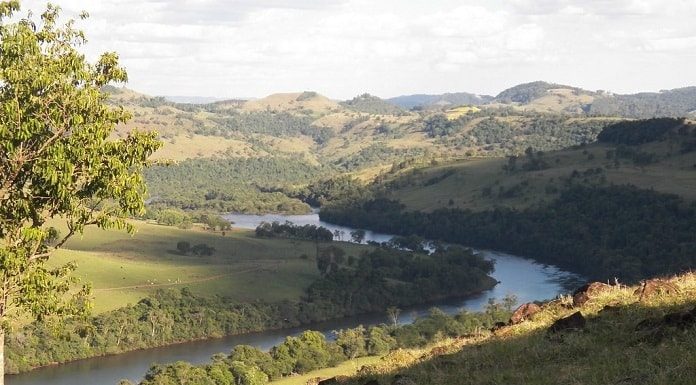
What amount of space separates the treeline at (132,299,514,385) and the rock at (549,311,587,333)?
6144 centimetres

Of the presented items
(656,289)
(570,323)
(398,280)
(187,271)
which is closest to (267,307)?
(187,271)

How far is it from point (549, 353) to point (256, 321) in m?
133

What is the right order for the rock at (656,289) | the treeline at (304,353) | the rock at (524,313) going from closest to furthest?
the rock at (656,289), the rock at (524,313), the treeline at (304,353)

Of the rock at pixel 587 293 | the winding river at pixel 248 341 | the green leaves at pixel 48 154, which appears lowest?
the winding river at pixel 248 341

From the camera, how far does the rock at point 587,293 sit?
22.4 m

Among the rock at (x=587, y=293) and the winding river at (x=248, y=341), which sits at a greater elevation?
the rock at (x=587, y=293)

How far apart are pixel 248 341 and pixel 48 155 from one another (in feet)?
397

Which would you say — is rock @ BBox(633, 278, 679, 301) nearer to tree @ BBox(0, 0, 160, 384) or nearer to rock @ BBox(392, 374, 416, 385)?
rock @ BBox(392, 374, 416, 385)

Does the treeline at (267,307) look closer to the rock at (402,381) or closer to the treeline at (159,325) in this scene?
the treeline at (159,325)

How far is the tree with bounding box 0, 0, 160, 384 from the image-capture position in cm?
1889

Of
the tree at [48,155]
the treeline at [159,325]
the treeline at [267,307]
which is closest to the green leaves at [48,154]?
the tree at [48,155]

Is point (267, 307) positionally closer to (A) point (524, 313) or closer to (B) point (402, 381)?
(A) point (524, 313)

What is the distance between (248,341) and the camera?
13638 centimetres

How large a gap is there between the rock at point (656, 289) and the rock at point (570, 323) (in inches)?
80.0
